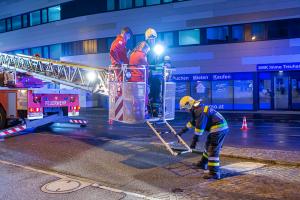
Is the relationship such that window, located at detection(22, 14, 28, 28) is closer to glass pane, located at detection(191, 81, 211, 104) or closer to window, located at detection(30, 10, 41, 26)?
window, located at detection(30, 10, 41, 26)

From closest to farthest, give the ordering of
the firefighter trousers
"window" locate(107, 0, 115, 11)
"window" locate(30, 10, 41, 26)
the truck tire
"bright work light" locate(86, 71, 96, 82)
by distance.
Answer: the firefighter trousers, "bright work light" locate(86, 71, 96, 82), the truck tire, "window" locate(107, 0, 115, 11), "window" locate(30, 10, 41, 26)

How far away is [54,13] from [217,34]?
16.4 m

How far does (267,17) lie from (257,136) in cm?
1386

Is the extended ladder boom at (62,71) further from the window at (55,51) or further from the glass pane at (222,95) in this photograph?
the window at (55,51)

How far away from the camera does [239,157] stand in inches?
362

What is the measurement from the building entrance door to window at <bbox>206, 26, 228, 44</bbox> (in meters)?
4.49

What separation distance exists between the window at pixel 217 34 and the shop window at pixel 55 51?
14818 mm

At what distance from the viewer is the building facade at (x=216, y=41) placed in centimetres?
2500

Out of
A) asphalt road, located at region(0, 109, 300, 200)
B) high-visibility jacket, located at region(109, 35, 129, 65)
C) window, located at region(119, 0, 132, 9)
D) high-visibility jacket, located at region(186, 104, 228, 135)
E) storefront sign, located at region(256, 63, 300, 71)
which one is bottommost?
asphalt road, located at region(0, 109, 300, 200)

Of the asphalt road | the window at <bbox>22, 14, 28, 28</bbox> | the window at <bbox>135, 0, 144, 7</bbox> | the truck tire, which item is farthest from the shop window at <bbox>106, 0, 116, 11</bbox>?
the asphalt road

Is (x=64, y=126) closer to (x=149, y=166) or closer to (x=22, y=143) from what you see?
(x=22, y=143)

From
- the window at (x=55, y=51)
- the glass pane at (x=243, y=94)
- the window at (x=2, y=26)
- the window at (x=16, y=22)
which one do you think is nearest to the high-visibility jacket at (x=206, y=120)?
the glass pane at (x=243, y=94)

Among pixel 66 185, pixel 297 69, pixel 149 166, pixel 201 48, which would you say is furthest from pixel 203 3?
pixel 66 185

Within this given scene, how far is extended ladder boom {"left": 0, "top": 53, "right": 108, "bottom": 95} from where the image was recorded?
11258mm
